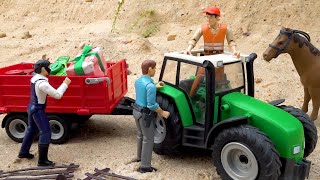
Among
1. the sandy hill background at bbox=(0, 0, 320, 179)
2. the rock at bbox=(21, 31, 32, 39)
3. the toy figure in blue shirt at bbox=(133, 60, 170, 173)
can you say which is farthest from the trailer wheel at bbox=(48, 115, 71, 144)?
the rock at bbox=(21, 31, 32, 39)

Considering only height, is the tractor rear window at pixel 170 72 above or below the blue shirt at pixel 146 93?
above

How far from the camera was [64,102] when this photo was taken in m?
6.09

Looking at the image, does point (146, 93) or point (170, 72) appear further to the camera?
point (170, 72)

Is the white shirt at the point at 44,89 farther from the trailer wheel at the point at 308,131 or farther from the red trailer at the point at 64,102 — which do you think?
the trailer wheel at the point at 308,131

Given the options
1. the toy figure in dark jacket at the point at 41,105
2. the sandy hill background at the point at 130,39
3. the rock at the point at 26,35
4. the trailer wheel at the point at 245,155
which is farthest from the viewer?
the rock at the point at 26,35

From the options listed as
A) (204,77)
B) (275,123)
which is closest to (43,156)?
(204,77)

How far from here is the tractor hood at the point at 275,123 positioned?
15.1 ft

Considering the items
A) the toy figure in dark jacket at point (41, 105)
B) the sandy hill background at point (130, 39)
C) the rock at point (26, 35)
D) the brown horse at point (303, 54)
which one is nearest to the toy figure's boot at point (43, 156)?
the toy figure in dark jacket at point (41, 105)

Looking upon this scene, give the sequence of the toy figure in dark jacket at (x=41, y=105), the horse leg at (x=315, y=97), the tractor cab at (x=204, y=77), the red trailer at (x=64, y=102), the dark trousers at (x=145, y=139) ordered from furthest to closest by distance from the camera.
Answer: the horse leg at (x=315, y=97) < the red trailer at (x=64, y=102) < the toy figure in dark jacket at (x=41, y=105) < the dark trousers at (x=145, y=139) < the tractor cab at (x=204, y=77)

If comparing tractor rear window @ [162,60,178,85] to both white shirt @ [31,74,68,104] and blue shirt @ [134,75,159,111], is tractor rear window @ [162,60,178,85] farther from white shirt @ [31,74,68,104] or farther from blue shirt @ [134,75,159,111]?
white shirt @ [31,74,68,104]

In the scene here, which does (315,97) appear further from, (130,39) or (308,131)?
(130,39)

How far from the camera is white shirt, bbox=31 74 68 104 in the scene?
5.40 meters

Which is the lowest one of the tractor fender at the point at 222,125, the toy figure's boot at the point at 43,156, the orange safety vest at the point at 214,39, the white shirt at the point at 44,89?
the toy figure's boot at the point at 43,156

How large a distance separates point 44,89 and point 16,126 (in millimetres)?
1361
